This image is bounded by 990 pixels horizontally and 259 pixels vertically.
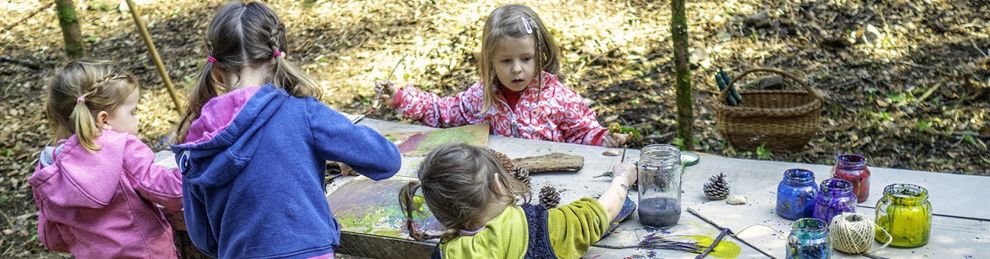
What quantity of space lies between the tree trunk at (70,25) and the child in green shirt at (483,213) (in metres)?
3.52

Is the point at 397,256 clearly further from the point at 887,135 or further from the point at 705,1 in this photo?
the point at 705,1

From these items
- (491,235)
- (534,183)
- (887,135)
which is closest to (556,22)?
(887,135)

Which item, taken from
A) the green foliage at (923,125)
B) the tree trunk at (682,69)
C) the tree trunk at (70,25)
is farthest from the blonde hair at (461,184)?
the green foliage at (923,125)

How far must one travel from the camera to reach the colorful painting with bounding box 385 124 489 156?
169 inches

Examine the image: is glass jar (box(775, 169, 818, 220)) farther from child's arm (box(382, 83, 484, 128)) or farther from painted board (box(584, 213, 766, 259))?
child's arm (box(382, 83, 484, 128))

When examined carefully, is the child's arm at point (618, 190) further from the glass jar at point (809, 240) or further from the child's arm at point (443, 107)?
the child's arm at point (443, 107)

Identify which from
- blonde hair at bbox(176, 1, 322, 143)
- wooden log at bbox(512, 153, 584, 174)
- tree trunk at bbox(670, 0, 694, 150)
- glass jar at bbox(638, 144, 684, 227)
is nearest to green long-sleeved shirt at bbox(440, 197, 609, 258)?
glass jar at bbox(638, 144, 684, 227)

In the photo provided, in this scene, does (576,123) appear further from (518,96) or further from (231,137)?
(231,137)

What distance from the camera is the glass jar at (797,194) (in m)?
3.14

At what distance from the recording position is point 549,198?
11.1 feet

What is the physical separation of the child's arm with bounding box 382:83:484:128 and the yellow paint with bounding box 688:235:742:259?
171 cm

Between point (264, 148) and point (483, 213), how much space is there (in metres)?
0.68

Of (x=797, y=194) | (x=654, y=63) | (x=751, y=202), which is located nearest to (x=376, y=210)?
(x=751, y=202)

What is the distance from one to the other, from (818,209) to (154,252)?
2361 millimetres
